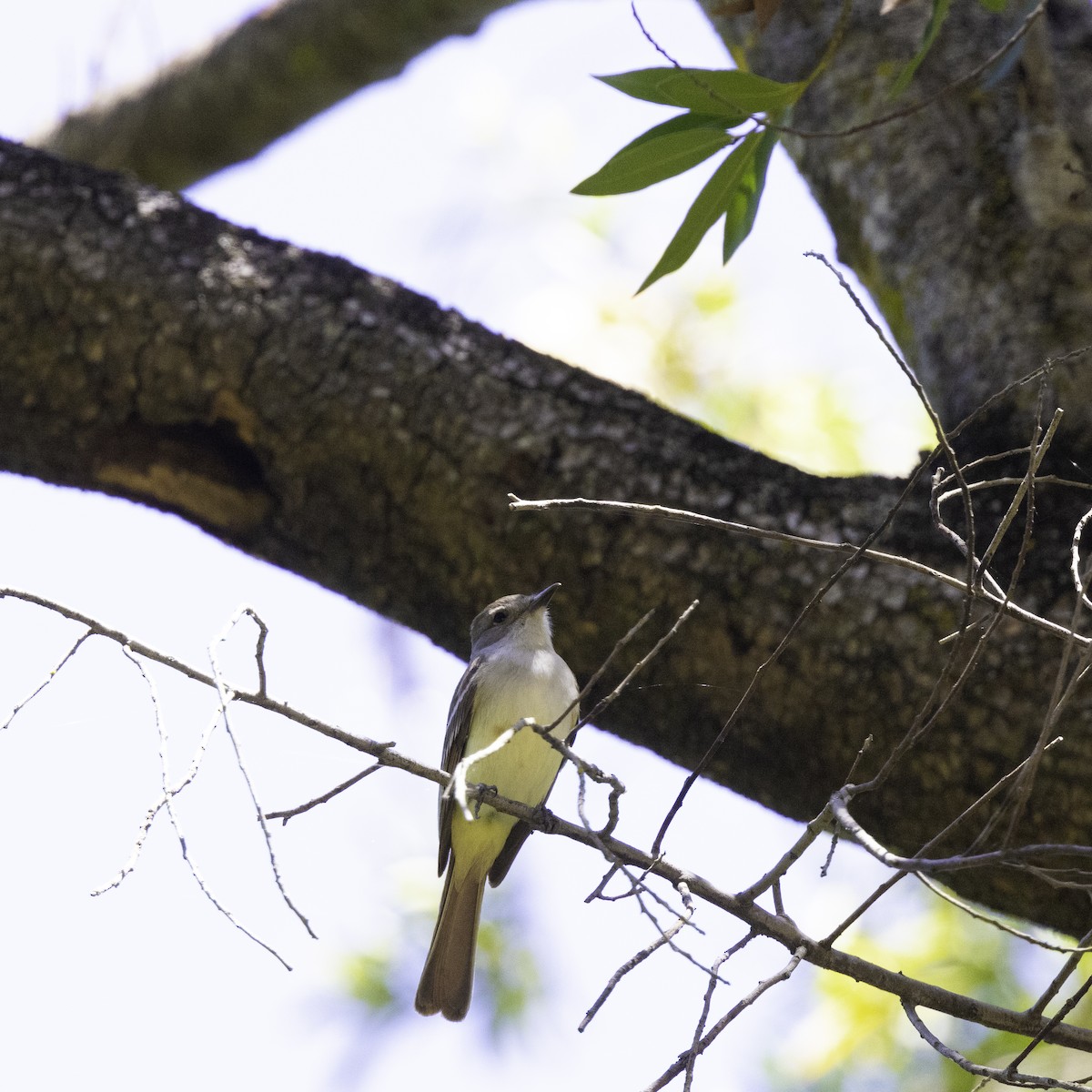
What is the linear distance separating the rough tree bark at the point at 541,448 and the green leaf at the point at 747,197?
1.77 feet

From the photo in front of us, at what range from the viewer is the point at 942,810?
2.85 m

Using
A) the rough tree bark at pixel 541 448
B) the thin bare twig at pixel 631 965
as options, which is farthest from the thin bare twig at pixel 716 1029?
the rough tree bark at pixel 541 448

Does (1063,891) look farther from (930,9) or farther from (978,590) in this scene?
(930,9)

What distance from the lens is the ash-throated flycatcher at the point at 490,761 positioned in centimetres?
381

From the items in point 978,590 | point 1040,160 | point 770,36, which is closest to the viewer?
point 978,590

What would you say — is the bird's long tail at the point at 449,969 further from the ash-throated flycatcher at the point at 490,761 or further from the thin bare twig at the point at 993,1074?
the thin bare twig at the point at 993,1074

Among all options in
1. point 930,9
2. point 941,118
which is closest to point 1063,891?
point 941,118

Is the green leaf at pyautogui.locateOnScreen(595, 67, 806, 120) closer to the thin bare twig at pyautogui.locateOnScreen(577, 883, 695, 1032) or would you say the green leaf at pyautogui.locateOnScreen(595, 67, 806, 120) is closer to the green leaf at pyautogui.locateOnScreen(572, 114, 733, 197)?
the green leaf at pyautogui.locateOnScreen(572, 114, 733, 197)

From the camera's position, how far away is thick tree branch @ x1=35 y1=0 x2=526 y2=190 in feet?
17.5

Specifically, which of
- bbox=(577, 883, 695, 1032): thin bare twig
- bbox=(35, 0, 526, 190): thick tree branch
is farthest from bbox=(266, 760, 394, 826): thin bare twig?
bbox=(35, 0, 526, 190): thick tree branch

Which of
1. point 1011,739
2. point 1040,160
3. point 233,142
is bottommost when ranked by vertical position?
point 1011,739

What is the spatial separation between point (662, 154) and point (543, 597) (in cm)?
122

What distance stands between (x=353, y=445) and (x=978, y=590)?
1.81 m

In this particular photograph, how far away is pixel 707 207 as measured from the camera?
9.91 feet
